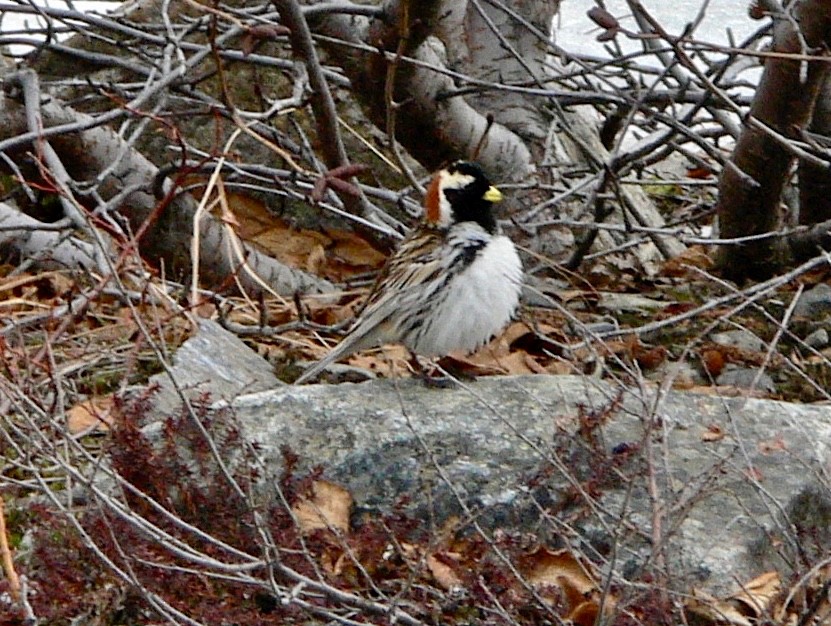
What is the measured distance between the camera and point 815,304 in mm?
6801

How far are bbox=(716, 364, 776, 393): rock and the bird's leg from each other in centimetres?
115

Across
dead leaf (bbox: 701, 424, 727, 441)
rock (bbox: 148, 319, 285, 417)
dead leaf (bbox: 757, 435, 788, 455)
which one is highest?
dead leaf (bbox: 757, 435, 788, 455)

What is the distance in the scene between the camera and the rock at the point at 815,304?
22.2 ft

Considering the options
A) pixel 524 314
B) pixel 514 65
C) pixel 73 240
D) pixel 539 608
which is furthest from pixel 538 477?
pixel 514 65

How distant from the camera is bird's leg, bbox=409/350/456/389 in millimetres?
5238

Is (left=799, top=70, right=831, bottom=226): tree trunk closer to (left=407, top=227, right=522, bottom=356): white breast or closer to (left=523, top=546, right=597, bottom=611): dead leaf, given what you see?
(left=407, top=227, right=522, bottom=356): white breast

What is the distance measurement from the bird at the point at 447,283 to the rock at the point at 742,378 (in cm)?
101

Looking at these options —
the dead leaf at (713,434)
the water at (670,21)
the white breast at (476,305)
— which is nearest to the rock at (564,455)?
the dead leaf at (713,434)

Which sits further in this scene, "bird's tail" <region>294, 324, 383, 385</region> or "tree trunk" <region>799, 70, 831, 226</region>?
"tree trunk" <region>799, 70, 831, 226</region>

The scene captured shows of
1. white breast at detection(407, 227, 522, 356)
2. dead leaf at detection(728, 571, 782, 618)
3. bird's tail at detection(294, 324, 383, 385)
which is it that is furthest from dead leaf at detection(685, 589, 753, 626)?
bird's tail at detection(294, 324, 383, 385)

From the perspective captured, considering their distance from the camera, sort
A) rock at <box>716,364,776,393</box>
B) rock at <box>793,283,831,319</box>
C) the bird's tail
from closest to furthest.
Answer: the bird's tail < rock at <box>716,364,776,393</box> < rock at <box>793,283,831,319</box>

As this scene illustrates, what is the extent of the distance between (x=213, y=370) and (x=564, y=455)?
1.65 m

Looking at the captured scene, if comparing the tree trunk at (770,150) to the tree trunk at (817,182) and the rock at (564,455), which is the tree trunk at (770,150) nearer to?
the tree trunk at (817,182)

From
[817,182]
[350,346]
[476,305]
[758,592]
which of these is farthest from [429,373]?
[817,182]
